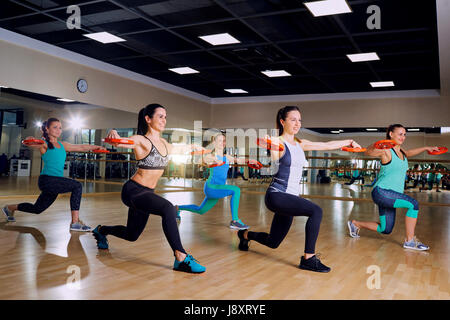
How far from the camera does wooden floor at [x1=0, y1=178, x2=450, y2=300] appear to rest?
2211 mm

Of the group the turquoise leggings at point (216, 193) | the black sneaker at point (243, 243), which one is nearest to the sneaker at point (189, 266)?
the black sneaker at point (243, 243)

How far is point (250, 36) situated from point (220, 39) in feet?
1.58

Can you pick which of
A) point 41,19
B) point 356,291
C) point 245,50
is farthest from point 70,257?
Result: point 245,50

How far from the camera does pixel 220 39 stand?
623 centimetres

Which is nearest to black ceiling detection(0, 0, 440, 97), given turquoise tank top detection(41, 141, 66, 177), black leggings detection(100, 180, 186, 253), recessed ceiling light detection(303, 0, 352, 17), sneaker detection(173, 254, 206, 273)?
recessed ceiling light detection(303, 0, 352, 17)

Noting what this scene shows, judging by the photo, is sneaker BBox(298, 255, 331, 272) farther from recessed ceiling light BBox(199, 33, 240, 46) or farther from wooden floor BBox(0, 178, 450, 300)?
recessed ceiling light BBox(199, 33, 240, 46)

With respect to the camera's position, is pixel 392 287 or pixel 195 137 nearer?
pixel 392 287

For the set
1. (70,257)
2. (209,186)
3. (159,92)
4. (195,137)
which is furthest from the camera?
(195,137)

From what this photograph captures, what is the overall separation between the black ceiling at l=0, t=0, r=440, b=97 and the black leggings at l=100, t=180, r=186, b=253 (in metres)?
3.14

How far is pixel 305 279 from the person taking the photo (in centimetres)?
254

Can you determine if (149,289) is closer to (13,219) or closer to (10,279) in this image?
(10,279)

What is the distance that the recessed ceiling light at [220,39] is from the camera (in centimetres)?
605

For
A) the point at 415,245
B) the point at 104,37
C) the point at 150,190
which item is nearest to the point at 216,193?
the point at 150,190

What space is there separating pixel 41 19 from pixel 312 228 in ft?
16.7
